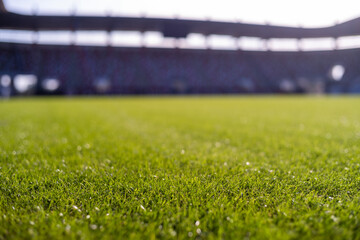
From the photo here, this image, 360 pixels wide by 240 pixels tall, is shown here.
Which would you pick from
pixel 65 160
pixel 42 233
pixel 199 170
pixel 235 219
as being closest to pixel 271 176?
pixel 199 170

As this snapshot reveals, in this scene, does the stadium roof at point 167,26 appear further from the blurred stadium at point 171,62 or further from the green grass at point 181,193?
the green grass at point 181,193

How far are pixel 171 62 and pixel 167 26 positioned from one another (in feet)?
14.7

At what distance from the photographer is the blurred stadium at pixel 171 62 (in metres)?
27.4

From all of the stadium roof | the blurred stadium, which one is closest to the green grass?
the blurred stadium

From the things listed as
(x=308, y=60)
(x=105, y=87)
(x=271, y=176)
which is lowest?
(x=105, y=87)

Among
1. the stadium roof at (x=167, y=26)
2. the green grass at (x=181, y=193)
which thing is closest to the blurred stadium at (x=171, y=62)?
the stadium roof at (x=167, y=26)

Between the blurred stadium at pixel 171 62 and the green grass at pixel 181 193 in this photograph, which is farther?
the blurred stadium at pixel 171 62

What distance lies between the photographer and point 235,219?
42.9 inches

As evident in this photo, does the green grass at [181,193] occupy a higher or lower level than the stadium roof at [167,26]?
lower

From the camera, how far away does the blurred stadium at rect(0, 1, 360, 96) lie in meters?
27.4

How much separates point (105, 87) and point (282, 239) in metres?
28.2

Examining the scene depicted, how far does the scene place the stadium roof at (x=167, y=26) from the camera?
93.1 feet

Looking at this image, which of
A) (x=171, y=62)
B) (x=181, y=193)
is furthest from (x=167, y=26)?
(x=181, y=193)

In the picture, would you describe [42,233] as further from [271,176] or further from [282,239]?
[271,176]
